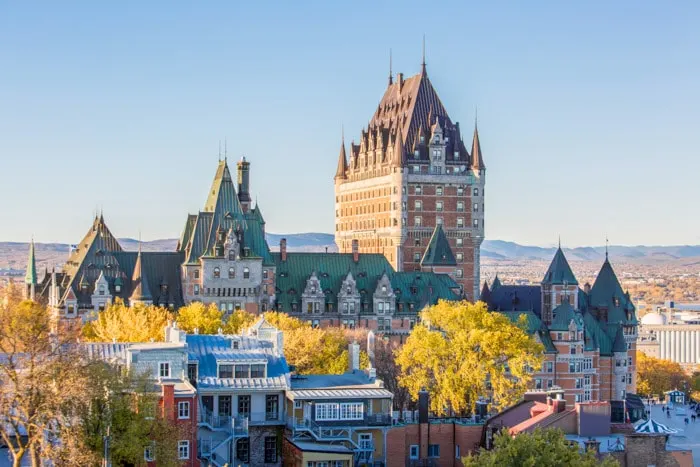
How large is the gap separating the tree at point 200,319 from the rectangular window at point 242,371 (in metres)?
41.3

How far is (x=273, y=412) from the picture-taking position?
3701 inches

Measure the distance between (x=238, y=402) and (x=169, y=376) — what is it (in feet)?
18.2

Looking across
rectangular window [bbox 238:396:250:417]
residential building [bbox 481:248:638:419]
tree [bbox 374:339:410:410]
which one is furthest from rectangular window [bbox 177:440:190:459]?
residential building [bbox 481:248:638:419]

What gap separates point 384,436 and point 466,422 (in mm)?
5836

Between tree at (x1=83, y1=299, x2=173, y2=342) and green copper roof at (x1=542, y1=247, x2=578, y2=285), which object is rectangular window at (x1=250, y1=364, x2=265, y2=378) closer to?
tree at (x1=83, y1=299, x2=173, y2=342)

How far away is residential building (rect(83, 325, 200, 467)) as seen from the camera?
85.4 metres

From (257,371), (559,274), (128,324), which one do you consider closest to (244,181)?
(559,274)

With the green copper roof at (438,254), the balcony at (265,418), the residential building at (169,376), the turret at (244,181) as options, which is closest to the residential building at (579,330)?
the green copper roof at (438,254)

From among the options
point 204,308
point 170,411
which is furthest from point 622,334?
point 170,411

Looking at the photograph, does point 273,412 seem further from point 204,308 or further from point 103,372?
point 204,308

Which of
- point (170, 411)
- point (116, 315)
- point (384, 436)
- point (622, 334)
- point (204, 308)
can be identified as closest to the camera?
point (170, 411)

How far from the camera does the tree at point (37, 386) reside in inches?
2995

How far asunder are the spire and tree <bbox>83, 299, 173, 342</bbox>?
5.35 meters

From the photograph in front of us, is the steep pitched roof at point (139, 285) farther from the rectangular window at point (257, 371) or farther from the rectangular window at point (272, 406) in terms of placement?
the rectangular window at point (272, 406)
